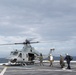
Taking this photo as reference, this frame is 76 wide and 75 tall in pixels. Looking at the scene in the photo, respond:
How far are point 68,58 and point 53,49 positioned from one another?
16.8 metres

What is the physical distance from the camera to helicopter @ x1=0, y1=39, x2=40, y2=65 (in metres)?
37.3

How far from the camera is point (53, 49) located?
148 feet

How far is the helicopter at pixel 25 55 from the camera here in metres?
37.3

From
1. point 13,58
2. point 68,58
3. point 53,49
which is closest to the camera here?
point 68,58

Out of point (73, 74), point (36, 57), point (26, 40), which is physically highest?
point (26, 40)

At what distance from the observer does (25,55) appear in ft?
127

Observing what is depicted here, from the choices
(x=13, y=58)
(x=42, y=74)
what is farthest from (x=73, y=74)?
(x=13, y=58)

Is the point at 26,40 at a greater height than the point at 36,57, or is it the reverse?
the point at 26,40

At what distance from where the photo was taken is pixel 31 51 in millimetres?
39969

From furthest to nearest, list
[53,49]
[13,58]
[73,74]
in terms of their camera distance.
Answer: [53,49], [13,58], [73,74]

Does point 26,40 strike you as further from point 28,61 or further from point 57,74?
point 57,74

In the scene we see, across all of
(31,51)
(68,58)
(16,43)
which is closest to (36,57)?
(31,51)

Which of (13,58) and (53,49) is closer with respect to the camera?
(13,58)

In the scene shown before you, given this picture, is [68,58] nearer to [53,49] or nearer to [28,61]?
[28,61]
